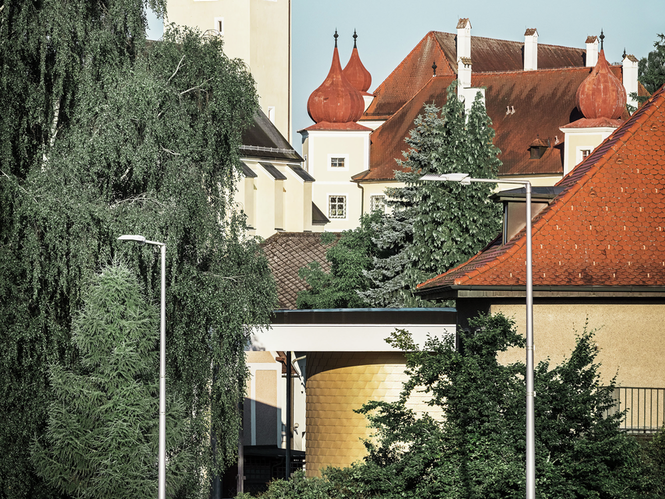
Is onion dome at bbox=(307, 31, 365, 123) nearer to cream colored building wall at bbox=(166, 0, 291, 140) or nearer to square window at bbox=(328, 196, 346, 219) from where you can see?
square window at bbox=(328, 196, 346, 219)

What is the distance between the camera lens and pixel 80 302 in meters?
20.0

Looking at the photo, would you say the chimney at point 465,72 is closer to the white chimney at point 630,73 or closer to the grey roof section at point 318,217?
the white chimney at point 630,73

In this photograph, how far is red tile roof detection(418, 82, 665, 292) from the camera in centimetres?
1809

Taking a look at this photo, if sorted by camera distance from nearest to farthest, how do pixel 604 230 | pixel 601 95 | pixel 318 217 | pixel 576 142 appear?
→ pixel 604 230, pixel 601 95, pixel 576 142, pixel 318 217

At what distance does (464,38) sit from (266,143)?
931 inches

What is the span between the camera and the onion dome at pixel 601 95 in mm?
60844

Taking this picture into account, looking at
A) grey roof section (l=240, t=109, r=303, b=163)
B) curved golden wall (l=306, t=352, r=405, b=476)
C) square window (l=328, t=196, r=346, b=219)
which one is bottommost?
curved golden wall (l=306, t=352, r=405, b=476)

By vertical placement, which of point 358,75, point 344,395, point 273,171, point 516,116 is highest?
point 358,75

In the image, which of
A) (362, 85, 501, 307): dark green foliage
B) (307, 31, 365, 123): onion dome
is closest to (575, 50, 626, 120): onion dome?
(307, 31, 365, 123): onion dome

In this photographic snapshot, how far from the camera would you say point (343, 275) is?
35.9m

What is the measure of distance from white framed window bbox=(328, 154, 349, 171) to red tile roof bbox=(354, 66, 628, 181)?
119 cm

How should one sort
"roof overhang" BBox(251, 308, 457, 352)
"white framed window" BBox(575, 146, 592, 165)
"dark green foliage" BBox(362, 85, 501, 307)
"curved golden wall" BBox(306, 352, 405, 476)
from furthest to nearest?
"white framed window" BBox(575, 146, 592, 165)
"dark green foliage" BBox(362, 85, 501, 307)
"curved golden wall" BBox(306, 352, 405, 476)
"roof overhang" BBox(251, 308, 457, 352)

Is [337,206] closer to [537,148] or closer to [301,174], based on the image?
[301,174]

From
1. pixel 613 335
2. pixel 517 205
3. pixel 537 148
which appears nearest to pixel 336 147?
pixel 537 148
